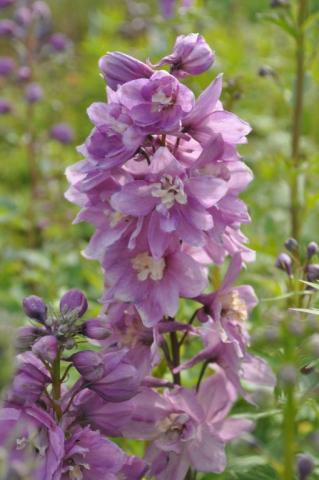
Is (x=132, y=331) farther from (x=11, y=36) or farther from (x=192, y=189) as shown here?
(x=11, y=36)

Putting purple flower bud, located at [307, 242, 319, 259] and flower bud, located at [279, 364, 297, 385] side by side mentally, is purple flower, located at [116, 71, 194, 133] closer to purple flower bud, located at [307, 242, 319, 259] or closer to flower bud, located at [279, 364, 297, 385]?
purple flower bud, located at [307, 242, 319, 259]

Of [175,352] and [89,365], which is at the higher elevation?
[89,365]

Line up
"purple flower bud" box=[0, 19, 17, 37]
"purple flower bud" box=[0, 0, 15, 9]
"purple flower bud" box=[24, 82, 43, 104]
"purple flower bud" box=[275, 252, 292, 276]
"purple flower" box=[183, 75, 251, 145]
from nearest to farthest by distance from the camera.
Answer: "purple flower" box=[183, 75, 251, 145], "purple flower bud" box=[275, 252, 292, 276], "purple flower bud" box=[24, 82, 43, 104], "purple flower bud" box=[0, 19, 17, 37], "purple flower bud" box=[0, 0, 15, 9]

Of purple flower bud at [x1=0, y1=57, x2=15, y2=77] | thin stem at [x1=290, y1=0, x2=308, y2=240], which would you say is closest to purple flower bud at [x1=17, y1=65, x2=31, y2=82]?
purple flower bud at [x1=0, y1=57, x2=15, y2=77]

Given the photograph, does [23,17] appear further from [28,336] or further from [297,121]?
[28,336]

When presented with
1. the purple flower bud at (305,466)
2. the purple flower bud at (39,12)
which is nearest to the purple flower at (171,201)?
the purple flower bud at (305,466)

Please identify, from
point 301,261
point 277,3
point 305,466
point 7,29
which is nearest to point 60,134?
point 7,29
